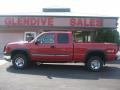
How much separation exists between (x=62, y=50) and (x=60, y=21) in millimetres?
14014

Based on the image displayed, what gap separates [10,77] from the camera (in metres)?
13.0

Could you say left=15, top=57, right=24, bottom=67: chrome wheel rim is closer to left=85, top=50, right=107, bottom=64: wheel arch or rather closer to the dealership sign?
left=85, top=50, right=107, bottom=64: wheel arch

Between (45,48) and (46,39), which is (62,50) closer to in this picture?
(45,48)

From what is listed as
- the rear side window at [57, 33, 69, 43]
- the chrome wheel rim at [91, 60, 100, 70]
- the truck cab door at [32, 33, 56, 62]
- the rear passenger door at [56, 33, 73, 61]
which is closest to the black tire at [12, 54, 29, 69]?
the truck cab door at [32, 33, 56, 62]

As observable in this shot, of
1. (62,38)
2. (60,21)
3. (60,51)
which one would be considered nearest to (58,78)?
(60,51)

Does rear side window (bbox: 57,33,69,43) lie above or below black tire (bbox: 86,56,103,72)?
above

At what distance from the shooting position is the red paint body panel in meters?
15.2

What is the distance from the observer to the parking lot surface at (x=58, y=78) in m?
11.1

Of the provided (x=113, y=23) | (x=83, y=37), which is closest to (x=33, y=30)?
(x=83, y=37)

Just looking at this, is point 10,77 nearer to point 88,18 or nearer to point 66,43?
point 66,43

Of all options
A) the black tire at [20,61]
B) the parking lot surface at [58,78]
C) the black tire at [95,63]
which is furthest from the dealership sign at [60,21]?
the black tire at [95,63]

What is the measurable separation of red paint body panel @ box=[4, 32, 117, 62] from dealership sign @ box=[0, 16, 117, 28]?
1372 cm

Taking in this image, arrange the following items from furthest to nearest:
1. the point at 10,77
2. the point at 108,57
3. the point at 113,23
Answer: the point at 113,23
the point at 108,57
the point at 10,77

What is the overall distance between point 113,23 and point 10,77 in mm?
17797
